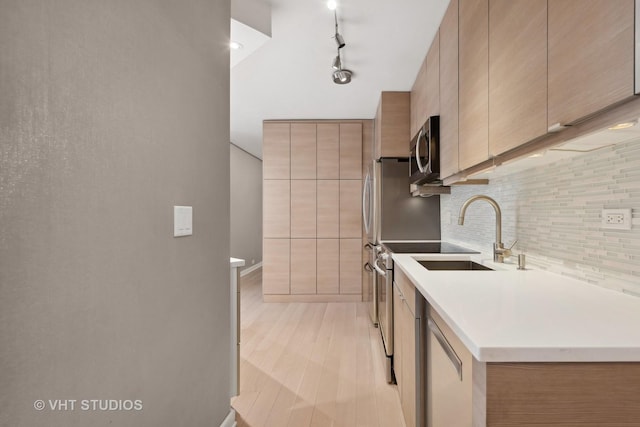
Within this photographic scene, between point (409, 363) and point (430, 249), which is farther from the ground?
point (430, 249)

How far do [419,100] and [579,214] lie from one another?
1909 mm

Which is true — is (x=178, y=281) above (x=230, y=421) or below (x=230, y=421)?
above

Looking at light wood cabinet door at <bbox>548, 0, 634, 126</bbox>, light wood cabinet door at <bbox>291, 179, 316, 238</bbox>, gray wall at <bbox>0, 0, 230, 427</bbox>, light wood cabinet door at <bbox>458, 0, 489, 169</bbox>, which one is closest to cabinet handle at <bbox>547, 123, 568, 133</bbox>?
light wood cabinet door at <bbox>548, 0, 634, 126</bbox>

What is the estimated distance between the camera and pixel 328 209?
4.50 meters

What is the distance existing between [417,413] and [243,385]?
4.27ft

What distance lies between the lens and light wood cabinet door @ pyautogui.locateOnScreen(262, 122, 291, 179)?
14.9 ft

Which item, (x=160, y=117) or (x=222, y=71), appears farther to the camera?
(x=222, y=71)

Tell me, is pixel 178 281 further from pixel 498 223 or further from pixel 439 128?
pixel 439 128

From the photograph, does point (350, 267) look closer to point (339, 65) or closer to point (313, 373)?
point (313, 373)

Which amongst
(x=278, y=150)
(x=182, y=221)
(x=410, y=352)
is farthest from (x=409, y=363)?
(x=278, y=150)

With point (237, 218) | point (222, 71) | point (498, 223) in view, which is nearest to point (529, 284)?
point (498, 223)

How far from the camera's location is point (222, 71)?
5.16 feet

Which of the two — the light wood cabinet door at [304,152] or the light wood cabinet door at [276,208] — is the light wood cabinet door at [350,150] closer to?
the light wood cabinet door at [304,152]
